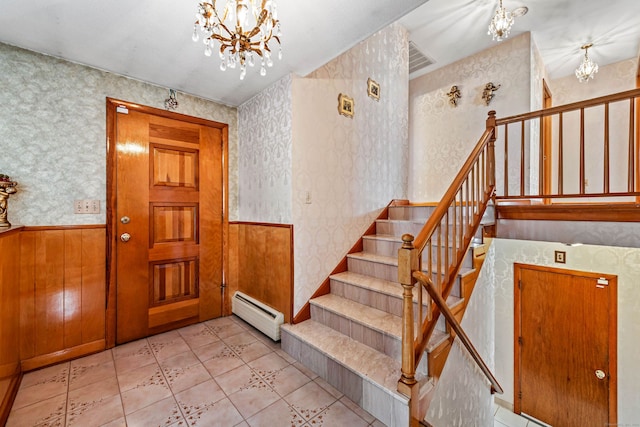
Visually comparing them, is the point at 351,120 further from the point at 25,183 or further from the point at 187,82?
the point at 25,183

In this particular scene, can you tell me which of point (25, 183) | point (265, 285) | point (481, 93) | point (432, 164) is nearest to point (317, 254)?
point (265, 285)

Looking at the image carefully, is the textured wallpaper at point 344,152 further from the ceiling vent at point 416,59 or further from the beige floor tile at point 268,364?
the beige floor tile at point 268,364

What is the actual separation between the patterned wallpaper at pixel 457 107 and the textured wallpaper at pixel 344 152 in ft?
3.14

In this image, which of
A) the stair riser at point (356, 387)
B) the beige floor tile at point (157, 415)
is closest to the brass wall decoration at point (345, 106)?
the stair riser at point (356, 387)

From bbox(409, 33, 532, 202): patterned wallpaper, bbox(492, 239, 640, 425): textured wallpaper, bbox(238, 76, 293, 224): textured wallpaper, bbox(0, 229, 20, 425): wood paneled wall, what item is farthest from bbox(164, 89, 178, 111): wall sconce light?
bbox(492, 239, 640, 425): textured wallpaper

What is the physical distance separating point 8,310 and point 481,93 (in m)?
5.16

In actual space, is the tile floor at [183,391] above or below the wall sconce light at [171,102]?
below

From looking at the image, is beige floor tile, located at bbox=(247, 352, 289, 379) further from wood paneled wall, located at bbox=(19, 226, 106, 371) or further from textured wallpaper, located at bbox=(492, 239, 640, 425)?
textured wallpaper, located at bbox=(492, 239, 640, 425)

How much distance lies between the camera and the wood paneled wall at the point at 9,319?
1549 millimetres

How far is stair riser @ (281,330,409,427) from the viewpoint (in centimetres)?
151

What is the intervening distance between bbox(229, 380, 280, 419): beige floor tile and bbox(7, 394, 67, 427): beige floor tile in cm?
95

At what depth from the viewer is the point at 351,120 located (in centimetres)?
284

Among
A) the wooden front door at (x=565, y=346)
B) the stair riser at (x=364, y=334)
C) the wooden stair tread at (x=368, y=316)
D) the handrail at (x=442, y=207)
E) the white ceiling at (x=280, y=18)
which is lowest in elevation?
the wooden front door at (x=565, y=346)

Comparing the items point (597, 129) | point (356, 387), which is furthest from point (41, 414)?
point (597, 129)
